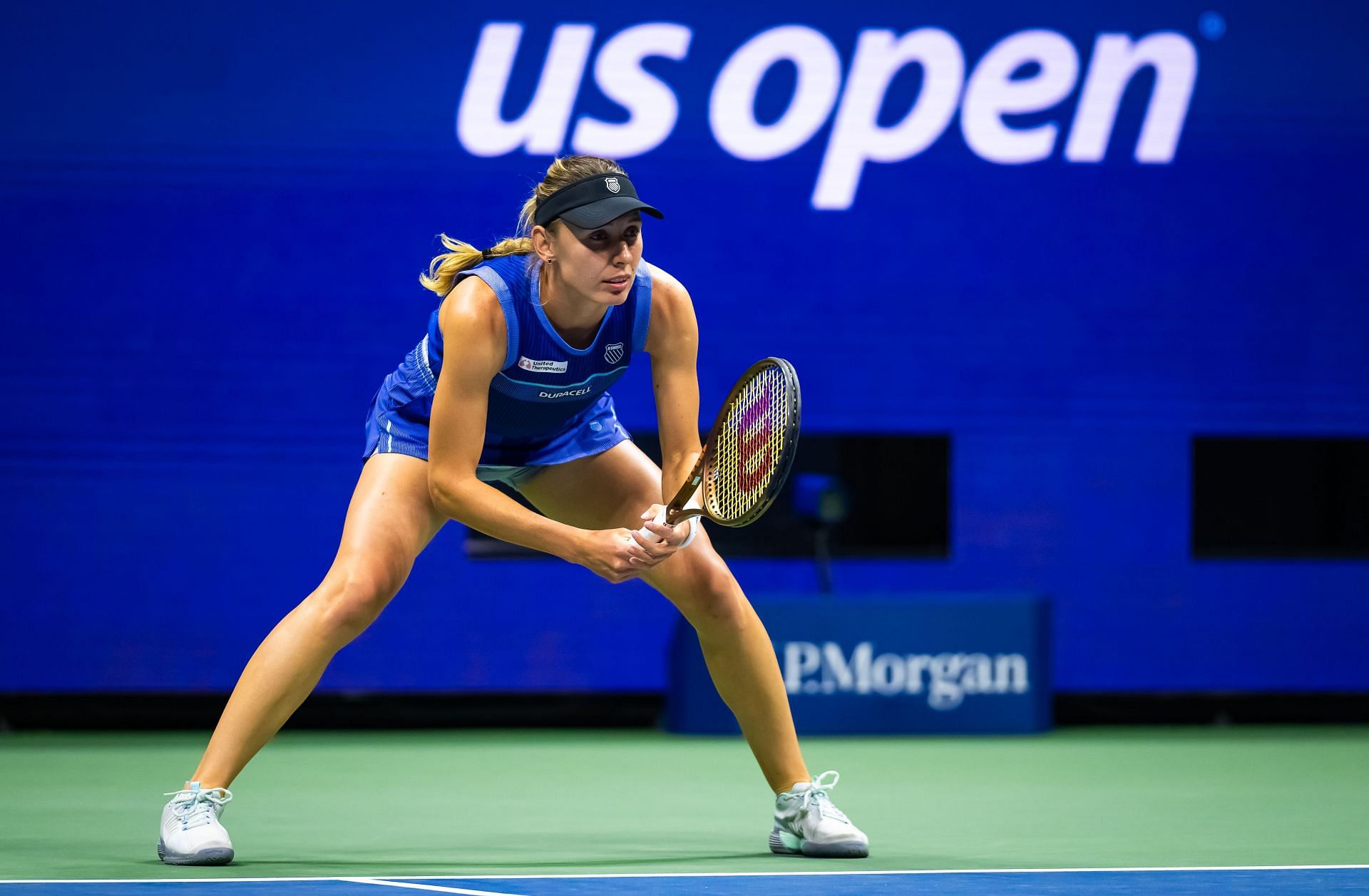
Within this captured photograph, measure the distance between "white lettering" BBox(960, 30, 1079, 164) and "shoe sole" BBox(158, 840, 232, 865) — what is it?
5.03m

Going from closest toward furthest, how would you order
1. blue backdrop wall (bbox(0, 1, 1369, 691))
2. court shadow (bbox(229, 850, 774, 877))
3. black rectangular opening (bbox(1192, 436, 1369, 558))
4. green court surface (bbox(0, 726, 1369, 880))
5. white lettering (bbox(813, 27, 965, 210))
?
court shadow (bbox(229, 850, 774, 877)) < green court surface (bbox(0, 726, 1369, 880)) < blue backdrop wall (bbox(0, 1, 1369, 691)) < white lettering (bbox(813, 27, 965, 210)) < black rectangular opening (bbox(1192, 436, 1369, 558))

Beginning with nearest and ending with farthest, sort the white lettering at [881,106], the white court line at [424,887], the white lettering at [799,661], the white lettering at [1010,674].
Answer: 1. the white court line at [424,887]
2. the white lettering at [799,661]
3. the white lettering at [1010,674]
4. the white lettering at [881,106]

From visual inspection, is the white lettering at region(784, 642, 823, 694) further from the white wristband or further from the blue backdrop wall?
the white wristband

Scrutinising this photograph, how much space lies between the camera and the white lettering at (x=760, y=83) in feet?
26.5

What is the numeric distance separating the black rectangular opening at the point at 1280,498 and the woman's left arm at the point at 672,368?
14.7ft

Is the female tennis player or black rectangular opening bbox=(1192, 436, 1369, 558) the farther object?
black rectangular opening bbox=(1192, 436, 1369, 558)

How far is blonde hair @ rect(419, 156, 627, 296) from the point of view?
411 centimetres

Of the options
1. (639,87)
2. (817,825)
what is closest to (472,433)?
(817,825)

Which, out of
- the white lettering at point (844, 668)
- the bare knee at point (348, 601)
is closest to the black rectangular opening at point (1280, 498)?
the white lettering at point (844, 668)

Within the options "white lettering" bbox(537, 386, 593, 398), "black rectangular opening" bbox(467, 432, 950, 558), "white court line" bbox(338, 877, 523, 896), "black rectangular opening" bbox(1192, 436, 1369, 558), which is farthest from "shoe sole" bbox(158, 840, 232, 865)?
"black rectangular opening" bbox(1192, 436, 1369, 558)

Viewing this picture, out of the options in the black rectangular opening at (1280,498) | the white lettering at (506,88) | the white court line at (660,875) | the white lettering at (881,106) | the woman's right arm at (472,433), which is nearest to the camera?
the white court line at (660,875)

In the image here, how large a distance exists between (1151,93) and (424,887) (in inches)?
215

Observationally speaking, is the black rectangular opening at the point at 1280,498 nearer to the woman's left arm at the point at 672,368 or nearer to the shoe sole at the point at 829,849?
the shoe sole at the point at 829,849

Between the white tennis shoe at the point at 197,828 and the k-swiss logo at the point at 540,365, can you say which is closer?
the white tennis shoe at the point at 197,828
